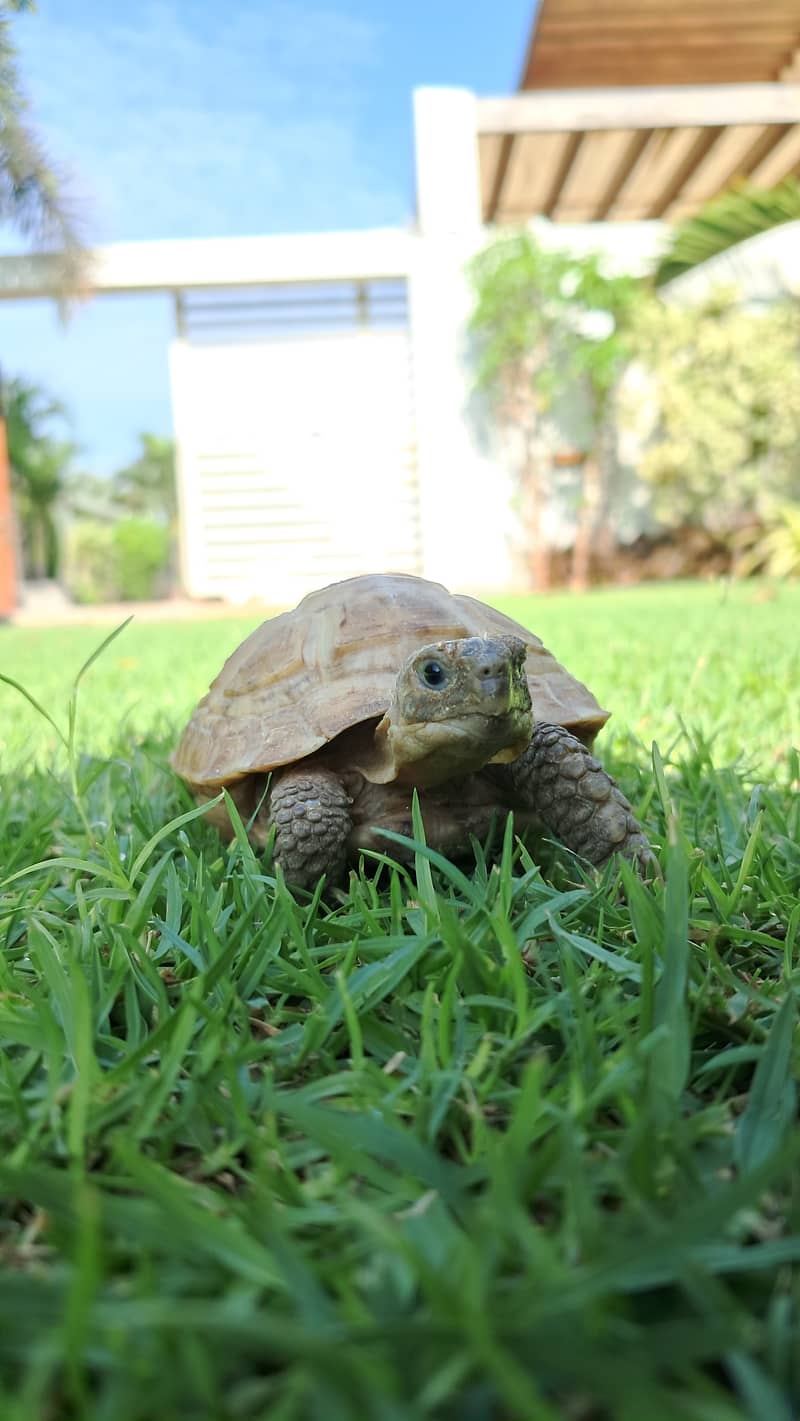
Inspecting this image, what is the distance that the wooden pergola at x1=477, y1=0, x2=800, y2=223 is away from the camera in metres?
10.8

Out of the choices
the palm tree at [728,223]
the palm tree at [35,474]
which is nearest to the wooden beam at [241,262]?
the palm tree at [728,223]

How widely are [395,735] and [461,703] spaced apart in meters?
0.10

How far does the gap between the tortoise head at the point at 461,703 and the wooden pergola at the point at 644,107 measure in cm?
1165

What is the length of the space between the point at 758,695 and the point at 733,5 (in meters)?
11.6

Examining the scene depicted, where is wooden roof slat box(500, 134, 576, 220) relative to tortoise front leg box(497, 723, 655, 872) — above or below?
above

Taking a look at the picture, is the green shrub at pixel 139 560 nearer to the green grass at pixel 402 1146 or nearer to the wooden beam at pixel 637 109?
the wooden beam at pixel 637 109

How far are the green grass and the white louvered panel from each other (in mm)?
12695

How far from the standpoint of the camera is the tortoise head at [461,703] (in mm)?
1062

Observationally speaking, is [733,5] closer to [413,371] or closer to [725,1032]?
[413,371]

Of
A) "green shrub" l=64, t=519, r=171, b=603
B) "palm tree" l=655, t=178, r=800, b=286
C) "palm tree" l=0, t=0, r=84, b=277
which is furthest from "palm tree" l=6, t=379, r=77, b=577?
"palm tree" l=655, t=178, r=800, b=286

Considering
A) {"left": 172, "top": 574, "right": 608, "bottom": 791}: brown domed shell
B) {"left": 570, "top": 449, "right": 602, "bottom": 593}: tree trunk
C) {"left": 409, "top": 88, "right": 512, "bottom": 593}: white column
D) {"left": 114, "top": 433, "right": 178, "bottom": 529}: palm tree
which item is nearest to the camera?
{"left": 172, "top": 574, "right": 608, "bottom": 791}: brown domed shell

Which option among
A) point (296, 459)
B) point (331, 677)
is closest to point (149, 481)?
point (296, 459)

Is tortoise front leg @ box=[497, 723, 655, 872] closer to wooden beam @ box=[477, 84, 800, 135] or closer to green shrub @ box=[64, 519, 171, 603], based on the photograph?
wooden beam @ box=[477, 84, 800, 135]

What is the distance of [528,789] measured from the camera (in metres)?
1.28
